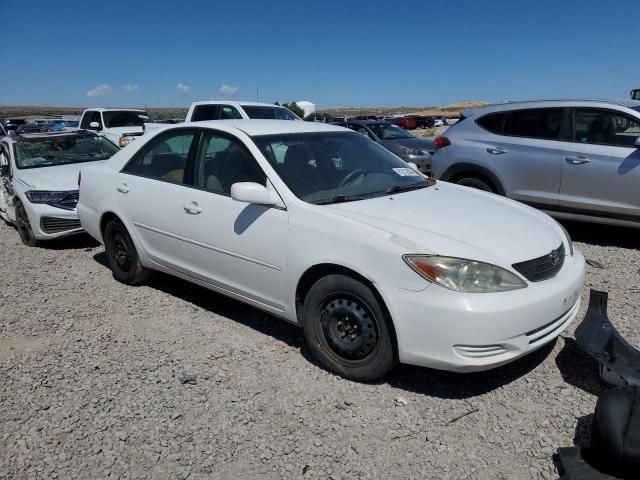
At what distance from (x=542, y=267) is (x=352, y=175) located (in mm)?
1523

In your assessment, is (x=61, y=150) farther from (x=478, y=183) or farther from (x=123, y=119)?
(x=123, y=119)

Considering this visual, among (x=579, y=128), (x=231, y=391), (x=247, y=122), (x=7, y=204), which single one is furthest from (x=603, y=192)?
(x=7, y=204)


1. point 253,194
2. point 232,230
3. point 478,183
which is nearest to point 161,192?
point 232,230

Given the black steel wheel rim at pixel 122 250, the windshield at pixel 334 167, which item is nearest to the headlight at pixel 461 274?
the windshield at pixel 334 167

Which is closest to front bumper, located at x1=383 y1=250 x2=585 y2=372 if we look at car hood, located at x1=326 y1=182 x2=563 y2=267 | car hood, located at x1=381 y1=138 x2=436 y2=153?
car hood, located at x1=326 y1=182 x2=563 y2=267

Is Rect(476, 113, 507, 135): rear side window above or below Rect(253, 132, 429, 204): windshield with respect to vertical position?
above

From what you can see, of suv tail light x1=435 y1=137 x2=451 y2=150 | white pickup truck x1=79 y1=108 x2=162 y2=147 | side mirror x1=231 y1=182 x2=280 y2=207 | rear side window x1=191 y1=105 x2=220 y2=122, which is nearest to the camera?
side mirror x1=231 y1=182 x2=280 y2=207

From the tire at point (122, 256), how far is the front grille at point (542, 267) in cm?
340

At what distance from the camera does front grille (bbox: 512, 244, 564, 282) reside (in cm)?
304

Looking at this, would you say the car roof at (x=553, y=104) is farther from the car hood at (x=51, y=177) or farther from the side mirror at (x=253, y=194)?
the car hood at (x=51, y=177)

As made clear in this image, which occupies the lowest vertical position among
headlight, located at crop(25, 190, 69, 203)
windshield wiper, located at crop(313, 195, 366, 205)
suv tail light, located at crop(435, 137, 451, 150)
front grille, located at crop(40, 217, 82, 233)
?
front grille, located at crop(40, 217, 82, 233)

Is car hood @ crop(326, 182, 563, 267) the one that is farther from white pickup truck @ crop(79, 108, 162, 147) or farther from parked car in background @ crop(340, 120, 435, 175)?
white pickup truck @ crop(79, 108, 162, 147)

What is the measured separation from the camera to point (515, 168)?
6.49m

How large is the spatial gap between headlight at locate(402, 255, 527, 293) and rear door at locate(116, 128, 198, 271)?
2.07 metres
